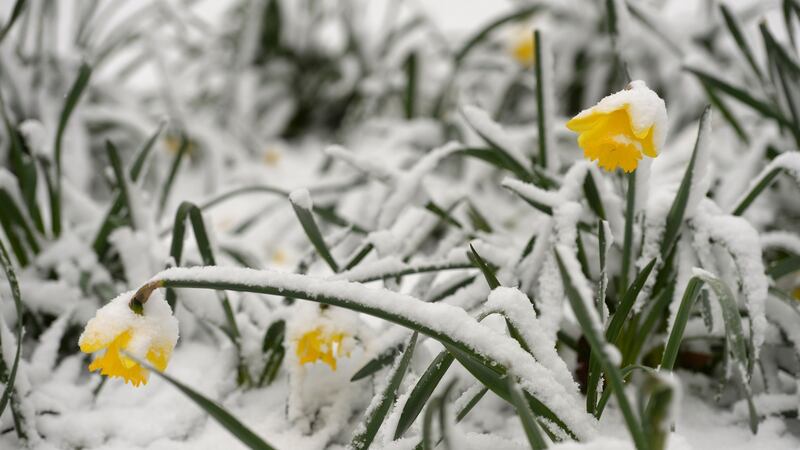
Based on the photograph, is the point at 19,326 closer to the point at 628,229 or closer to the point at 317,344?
the point at 317,344

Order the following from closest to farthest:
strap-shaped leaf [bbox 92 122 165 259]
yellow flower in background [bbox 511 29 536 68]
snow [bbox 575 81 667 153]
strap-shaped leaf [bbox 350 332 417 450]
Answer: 1. snow [bbox 575 81 667 153]
2. strap-shaped leaf [bbox 350 332 417 450]
3. strap-shaped leaf [bbox 92 122 165 259]
4. yellow flower in background [bbox 511 29 536 68]

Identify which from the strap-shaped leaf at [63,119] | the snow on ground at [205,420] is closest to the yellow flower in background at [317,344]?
the snow on ground at [205,420]

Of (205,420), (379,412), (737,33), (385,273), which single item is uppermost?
(737,33)

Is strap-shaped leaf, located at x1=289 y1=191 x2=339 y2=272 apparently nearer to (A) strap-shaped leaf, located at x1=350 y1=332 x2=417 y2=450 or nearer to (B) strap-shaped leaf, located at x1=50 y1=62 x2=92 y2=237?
(A) strap-shaped leaf, located at x1=350 y1=332 x2=417 y2=450

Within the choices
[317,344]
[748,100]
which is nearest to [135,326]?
[317,344]

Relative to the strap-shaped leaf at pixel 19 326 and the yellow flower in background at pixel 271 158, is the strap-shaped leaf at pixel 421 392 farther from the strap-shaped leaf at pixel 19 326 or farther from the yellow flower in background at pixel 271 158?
the yellow flower in background at pixel 271 158

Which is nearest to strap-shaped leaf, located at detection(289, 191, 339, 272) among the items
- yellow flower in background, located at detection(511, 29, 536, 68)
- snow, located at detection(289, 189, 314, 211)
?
snow, located at detection(289, 189, 314, 211)

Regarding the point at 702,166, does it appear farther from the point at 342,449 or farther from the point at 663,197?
the point at 342,449
